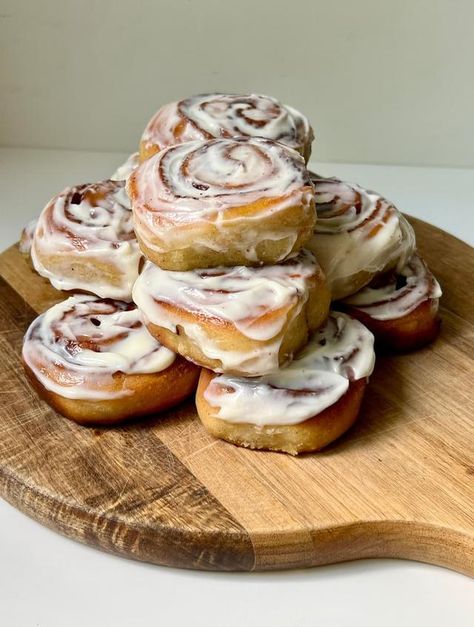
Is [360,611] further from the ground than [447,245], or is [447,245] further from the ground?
[447,245]

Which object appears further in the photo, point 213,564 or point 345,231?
point 345,231

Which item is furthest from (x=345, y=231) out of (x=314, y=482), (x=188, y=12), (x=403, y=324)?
(x=188, y=12)

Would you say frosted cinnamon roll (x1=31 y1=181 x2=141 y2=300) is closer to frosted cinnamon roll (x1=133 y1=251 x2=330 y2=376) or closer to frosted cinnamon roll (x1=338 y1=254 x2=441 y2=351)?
frosted cinnamon roll (x1=133 y1=251 x2=330 y2=376)

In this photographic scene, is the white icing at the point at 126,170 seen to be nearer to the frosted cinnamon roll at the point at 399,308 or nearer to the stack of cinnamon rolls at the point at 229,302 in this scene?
the stack of cinnamon rolls at the point at 229,302

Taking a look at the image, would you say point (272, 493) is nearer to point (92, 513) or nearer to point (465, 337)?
point (92, 513)

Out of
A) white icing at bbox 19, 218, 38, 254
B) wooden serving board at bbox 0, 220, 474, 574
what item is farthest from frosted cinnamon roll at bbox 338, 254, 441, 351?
white icing at bbox 19, 218, 38, 254

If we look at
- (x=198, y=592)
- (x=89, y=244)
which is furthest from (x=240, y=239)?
(x=198, y=592)
